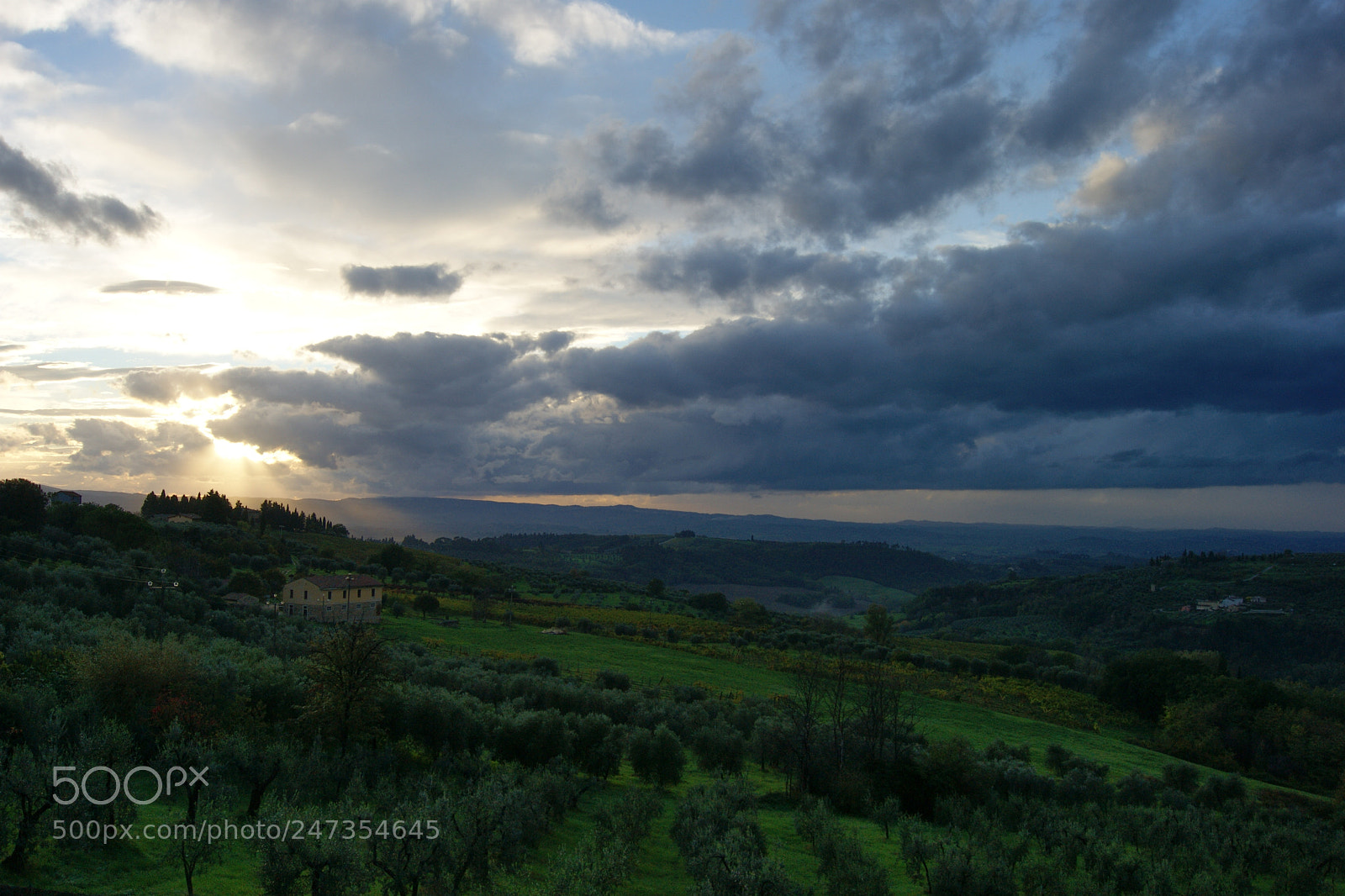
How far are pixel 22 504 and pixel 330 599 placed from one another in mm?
43450

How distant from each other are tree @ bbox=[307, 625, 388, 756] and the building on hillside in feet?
172

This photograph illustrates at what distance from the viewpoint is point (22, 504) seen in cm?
8681

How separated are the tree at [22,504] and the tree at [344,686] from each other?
82.6 meters

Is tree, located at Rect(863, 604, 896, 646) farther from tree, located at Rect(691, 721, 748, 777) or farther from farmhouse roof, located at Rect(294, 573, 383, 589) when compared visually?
tree, located at Rect(691, 721, 748, 777)

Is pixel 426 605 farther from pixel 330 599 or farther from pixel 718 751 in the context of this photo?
pixel 718 751

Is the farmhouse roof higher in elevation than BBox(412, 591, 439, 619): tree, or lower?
higher

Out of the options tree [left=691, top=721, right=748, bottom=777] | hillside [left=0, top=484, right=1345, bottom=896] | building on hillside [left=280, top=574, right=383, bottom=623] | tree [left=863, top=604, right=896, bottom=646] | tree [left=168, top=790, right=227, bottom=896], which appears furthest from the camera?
tree [left=863, top=604, right=896, bottom=646]

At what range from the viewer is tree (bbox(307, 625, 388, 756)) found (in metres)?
26.5

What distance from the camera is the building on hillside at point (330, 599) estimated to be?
77.8 metres

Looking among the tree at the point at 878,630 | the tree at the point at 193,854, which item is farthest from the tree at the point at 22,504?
the tree at the point at 878,630

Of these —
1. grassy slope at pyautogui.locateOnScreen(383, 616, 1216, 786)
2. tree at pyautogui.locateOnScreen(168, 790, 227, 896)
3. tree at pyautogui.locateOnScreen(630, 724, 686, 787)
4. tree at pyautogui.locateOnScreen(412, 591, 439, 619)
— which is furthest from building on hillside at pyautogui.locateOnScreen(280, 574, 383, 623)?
tree at pyautogui.locateOnScreen(168, 790, 227, 896)

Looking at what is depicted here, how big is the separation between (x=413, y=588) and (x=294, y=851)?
3936 inches

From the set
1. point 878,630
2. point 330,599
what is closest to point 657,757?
point 330,599

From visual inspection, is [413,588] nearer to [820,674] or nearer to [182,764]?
[820,674]
